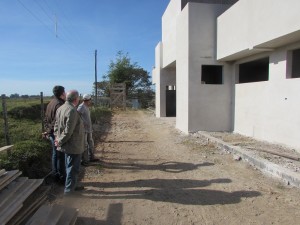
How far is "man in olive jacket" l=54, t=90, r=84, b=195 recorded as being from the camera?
15.0 feet

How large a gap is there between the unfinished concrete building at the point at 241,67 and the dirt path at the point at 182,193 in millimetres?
2286

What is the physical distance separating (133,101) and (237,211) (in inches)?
1214

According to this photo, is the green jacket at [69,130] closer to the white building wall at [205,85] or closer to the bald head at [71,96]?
the bald head at [71,96]

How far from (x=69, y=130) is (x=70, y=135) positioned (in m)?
0.10

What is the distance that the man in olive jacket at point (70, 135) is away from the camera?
4.58m

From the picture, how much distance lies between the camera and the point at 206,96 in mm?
11555

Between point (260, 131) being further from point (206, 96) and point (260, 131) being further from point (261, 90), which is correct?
point (206, 96)

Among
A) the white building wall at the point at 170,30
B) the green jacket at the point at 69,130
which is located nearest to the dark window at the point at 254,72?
the white building wall at the point at 170,30

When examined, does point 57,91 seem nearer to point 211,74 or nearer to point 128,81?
point 211,74

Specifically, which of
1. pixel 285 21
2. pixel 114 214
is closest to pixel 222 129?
pixel 285 21

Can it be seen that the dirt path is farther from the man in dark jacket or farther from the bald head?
the bald head

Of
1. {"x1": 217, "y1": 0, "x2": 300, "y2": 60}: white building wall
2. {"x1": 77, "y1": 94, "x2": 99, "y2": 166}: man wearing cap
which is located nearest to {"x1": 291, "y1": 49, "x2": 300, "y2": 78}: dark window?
{"x1": 217, "y1": 0, "x2": 300, "y2": 60}: white building wall

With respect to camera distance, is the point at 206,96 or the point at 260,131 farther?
the point at 206,96

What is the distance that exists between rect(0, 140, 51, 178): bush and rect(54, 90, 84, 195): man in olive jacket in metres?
1.30
